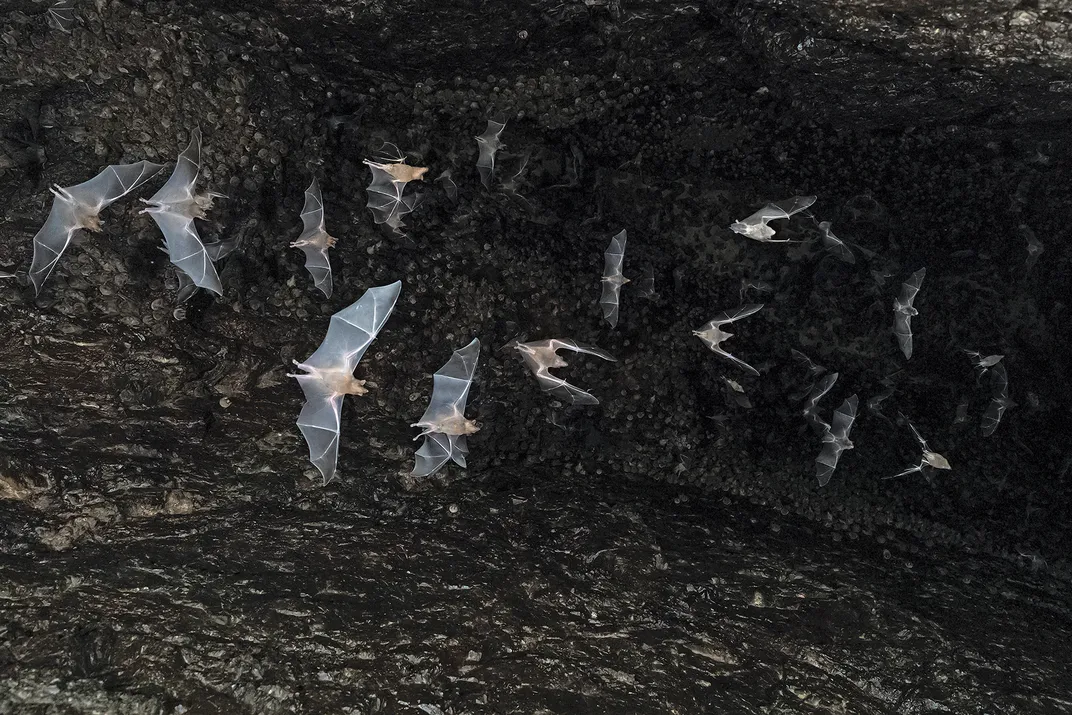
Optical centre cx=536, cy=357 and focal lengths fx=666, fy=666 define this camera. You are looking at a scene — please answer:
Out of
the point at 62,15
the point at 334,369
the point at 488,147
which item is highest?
the point at 62,15

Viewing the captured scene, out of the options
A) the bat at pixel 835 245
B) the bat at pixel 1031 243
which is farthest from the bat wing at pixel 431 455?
the bat at pixel 1031 243

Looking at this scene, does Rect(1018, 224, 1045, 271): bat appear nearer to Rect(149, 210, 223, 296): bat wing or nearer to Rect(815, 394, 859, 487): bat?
Rect(815, 394, 859, 487): bat

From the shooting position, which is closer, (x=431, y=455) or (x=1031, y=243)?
(x=431, y=455)

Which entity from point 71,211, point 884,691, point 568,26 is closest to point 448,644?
point 884,691

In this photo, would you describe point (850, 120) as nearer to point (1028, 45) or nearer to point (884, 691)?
point (1028, 45)

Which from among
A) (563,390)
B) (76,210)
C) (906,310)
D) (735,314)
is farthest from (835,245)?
(76,210)

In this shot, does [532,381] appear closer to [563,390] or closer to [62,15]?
[563,390]

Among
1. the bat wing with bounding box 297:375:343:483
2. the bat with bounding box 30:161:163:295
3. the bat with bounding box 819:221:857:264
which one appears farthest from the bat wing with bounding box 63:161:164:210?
the bat with bounding box 819:221:857:264
